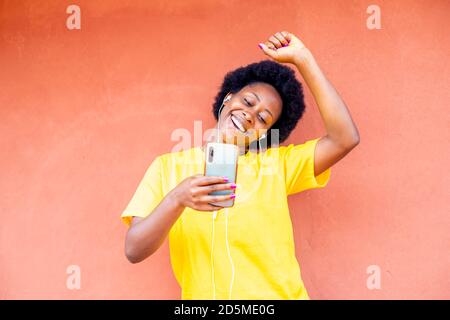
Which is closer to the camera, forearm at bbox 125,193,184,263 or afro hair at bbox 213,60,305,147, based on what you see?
forearm at bbox 125,193,184,263

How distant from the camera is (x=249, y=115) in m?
1.50

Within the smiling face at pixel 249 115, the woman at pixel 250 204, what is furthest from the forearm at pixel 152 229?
the smiling face at pixel 249 115

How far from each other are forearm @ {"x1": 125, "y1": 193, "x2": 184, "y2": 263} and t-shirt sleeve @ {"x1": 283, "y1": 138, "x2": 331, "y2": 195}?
14.9 inches

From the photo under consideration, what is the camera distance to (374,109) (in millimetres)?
1792

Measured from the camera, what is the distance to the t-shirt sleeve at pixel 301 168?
1480 mm

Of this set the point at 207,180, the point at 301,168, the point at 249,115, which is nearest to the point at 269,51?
the point at 249,115

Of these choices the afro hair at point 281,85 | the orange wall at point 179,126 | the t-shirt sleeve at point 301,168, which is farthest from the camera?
the orange wall at point 179,126

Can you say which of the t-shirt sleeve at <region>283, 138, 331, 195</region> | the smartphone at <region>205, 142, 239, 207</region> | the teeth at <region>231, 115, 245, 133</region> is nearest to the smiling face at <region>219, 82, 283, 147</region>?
the teeth at <region>231, 115, 245, 133</region>

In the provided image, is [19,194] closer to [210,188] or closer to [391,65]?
[210,188]

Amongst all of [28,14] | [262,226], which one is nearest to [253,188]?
[262,226]

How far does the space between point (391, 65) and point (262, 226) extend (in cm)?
72

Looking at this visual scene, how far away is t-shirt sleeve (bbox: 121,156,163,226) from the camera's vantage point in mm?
1374

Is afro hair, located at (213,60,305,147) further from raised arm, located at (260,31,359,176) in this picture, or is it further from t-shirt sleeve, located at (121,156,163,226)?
t-shirt sleeve, located at (121,156,163,226)

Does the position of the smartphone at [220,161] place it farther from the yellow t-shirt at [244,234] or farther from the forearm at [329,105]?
the forearm at [329,105]
